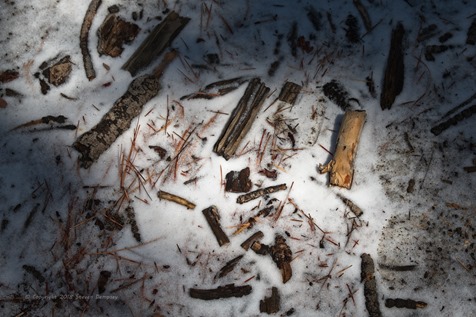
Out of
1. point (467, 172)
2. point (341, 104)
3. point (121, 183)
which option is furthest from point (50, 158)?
point (467, 172)

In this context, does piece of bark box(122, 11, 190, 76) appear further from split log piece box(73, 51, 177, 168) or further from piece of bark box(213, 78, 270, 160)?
piece of bark box(213, 78, 270, 160)

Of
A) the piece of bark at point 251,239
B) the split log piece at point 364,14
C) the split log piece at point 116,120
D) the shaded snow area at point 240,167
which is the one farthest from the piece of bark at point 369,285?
the split log piece at point 116,120

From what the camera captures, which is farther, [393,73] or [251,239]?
[393,73]

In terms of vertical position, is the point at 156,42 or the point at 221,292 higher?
the point at 156,42

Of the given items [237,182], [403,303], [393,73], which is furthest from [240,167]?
[403,303]

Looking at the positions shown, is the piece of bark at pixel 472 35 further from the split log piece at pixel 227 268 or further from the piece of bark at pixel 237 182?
the split log piece at pixel 227 268

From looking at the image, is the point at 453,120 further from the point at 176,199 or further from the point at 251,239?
the point at 176,199

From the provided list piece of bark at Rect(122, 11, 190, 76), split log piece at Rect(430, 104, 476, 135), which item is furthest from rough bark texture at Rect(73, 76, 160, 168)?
split log piece at Rect(430, 104, 476, 135)
